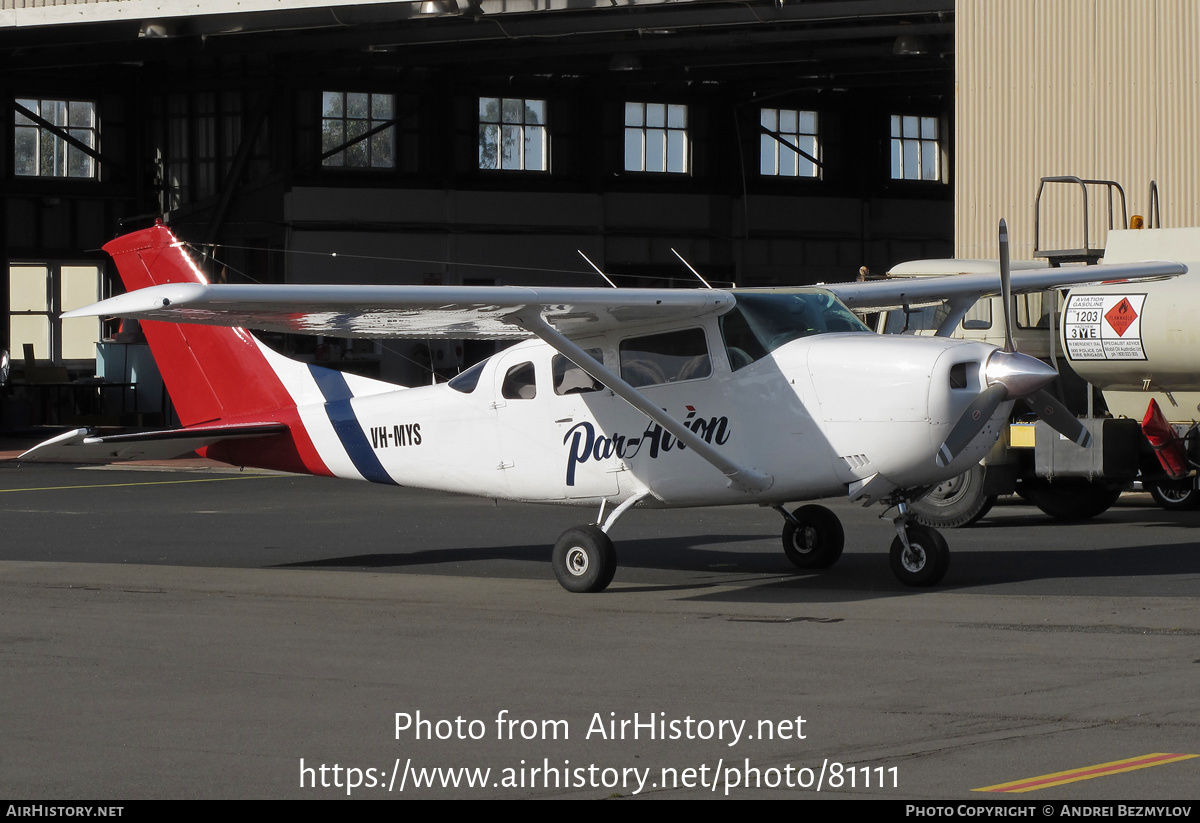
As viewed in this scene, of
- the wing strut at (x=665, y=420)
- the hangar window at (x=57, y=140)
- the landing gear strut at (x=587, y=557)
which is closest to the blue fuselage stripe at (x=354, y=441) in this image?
the landing gear strut at (x=587, y=557)

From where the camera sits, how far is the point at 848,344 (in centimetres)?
1070

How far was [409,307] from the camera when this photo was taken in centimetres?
1045

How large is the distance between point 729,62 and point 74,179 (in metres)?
15.5

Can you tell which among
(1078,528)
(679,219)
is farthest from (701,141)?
(1078,528)

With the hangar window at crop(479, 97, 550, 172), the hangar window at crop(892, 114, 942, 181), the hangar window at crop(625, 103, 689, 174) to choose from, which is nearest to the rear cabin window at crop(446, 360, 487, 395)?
the hangar window at crop(479, 97, 550, 172)

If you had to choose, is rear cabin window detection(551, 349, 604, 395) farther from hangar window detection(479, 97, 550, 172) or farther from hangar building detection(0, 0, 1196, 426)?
hangar window detection(479, 97, 550, 172)

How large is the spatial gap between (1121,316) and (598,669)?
8.38m

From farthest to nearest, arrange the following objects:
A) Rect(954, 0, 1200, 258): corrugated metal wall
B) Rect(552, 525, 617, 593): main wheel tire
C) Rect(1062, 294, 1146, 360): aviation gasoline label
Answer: Rect(954, 0, 1200, 258): corrugated metal wall
Rect(1062, 294, 1146, 360): aviation gasoline label
Rect(552, 525, 617, 593): main wheel tire

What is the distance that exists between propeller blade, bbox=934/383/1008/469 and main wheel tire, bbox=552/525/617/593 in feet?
7.66

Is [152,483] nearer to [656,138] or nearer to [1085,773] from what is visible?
[656,138]

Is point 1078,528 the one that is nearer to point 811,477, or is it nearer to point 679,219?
point 811,477

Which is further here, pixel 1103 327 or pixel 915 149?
pixel 915 149

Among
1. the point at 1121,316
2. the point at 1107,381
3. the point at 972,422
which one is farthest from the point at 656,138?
the point at 972,422

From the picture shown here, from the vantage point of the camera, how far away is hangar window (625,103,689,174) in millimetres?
37906
